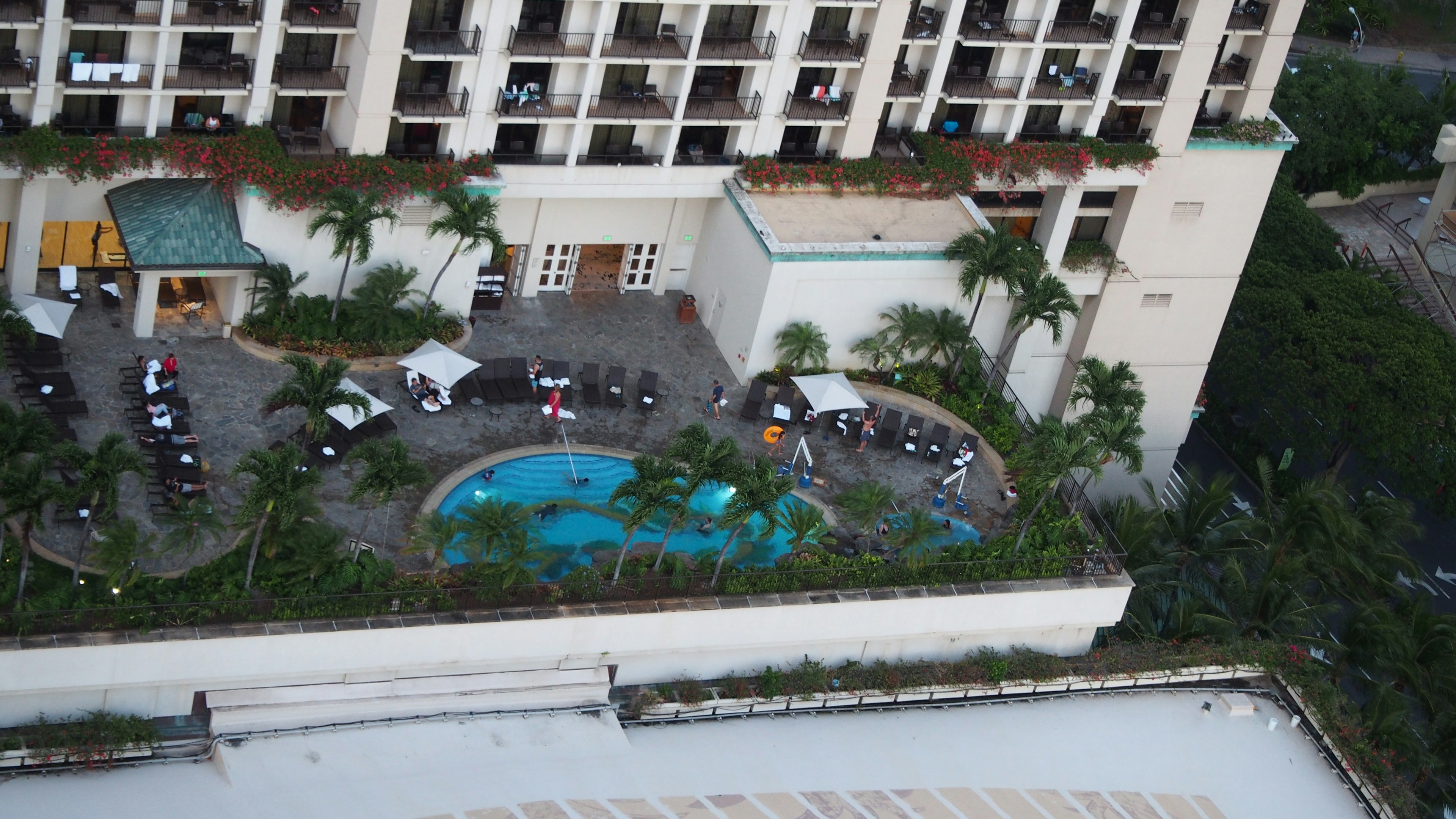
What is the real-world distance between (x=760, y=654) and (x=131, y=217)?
21.1 metres

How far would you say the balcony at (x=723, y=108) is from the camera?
2283 inches

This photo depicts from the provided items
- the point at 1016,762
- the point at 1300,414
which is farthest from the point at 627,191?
the point at 1300,414

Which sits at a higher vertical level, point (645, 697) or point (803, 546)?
point (803, 546)

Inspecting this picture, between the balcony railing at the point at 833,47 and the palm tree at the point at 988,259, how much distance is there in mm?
6415

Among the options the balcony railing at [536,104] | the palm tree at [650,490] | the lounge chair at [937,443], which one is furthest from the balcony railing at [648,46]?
the palm tree at [650,490]

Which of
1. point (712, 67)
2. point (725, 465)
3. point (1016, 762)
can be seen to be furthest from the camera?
point (712, 67)

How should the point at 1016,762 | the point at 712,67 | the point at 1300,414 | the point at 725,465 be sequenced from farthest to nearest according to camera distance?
1. the point at 1300,414
2. the point at 712,67
3. the point at 1016,762
4. the point at 725,465

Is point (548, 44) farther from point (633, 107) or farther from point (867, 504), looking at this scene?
point (867, 504)

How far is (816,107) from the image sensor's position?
194 feet

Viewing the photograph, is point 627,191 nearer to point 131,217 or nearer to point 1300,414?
point 131,217

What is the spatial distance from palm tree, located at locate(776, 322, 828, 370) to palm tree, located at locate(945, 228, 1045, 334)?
4.60m

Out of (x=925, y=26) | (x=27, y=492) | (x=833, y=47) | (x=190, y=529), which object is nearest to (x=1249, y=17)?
(x=925, y=26)

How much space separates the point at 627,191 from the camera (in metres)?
58.7

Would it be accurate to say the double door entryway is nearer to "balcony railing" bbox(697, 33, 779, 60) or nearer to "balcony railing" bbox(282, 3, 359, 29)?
"balcony railing" bbox(697, 33, 779, 60)
